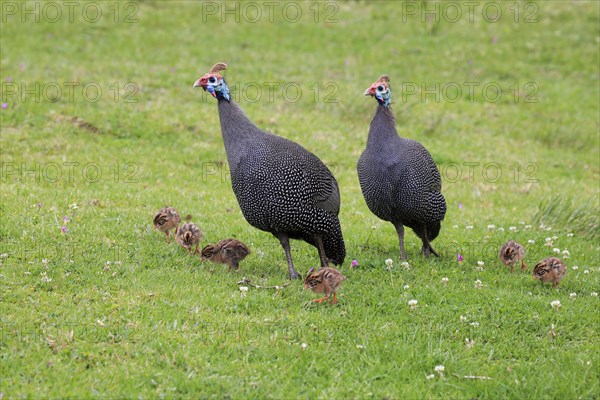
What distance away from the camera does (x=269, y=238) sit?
28.5ft

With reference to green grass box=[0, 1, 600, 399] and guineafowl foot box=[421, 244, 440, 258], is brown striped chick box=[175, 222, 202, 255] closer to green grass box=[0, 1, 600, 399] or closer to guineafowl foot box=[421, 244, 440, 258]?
green grass box=[0, 1, 600, 399]

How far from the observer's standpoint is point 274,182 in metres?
7.05

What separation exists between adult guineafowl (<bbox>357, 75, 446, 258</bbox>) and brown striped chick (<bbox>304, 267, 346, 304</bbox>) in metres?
1.60

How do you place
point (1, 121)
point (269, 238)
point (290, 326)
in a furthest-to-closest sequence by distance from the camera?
point (1, 121)
point (269, 238)
point (290, 326)

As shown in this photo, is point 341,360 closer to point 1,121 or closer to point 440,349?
point 440,349

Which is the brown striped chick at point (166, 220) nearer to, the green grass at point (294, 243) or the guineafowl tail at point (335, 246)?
the green grass at point (294, 243)

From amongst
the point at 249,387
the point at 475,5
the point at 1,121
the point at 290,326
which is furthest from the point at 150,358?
the point at 475,5

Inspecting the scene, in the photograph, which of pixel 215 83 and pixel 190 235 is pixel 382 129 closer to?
pixel 215 83

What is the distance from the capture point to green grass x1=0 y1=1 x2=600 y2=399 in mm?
5551

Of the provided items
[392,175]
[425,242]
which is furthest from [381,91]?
[425,242]

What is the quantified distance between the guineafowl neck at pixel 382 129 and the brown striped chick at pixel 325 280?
6.16 ft

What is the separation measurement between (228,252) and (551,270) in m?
3.00

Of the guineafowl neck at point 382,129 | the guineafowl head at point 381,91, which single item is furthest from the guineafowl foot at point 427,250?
the guineafowl head at point 381,91

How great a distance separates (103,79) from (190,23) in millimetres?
4689
